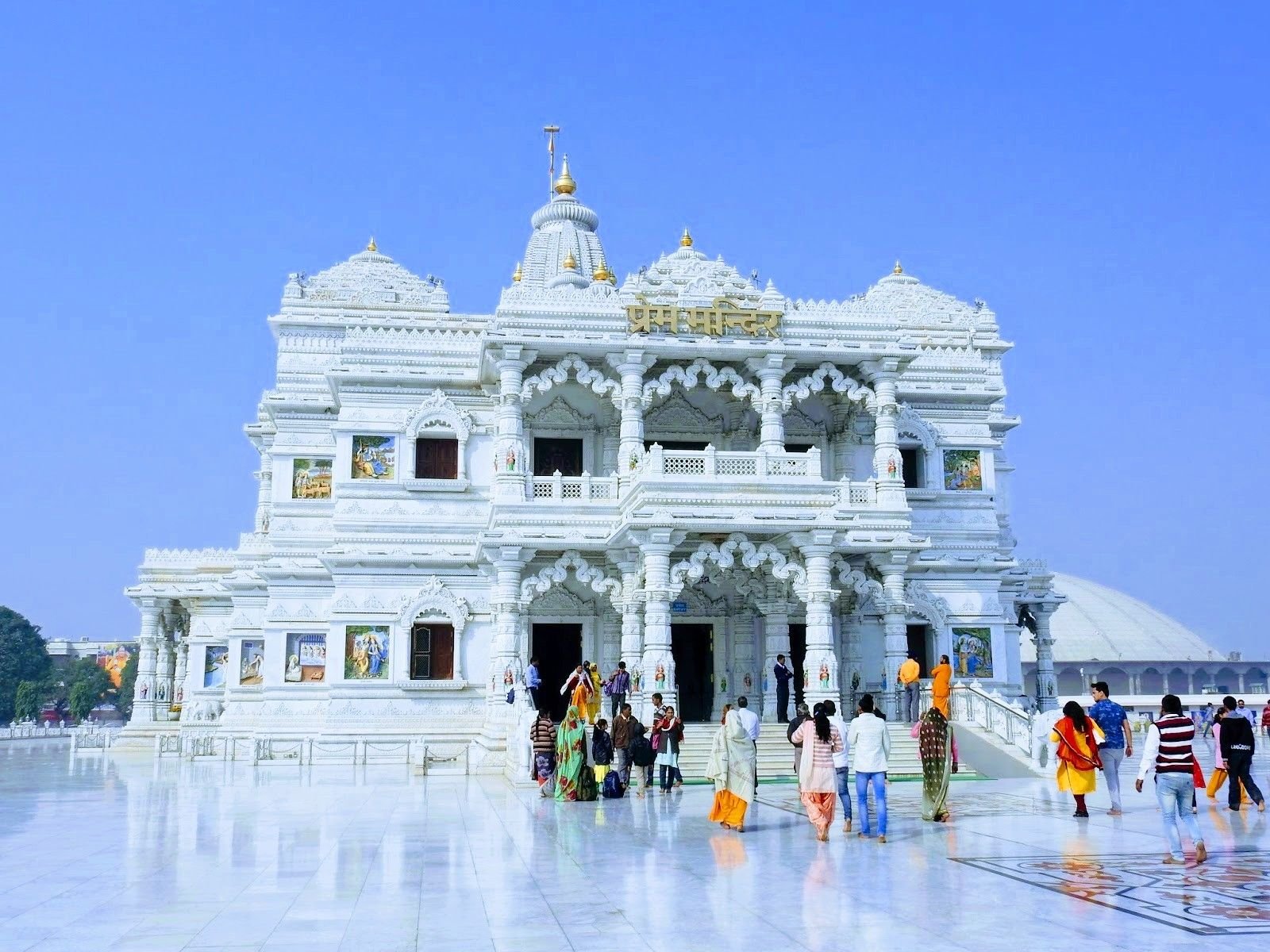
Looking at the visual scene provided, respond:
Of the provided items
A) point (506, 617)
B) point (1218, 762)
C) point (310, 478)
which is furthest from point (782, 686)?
point (310, 478)

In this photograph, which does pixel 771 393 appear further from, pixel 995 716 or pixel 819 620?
pixel 995 716

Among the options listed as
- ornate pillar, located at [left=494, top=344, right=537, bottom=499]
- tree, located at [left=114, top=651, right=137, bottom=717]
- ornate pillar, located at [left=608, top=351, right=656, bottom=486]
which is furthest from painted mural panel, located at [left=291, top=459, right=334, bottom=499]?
tree, located at [left=114, top=651, right=137, bottom=717]

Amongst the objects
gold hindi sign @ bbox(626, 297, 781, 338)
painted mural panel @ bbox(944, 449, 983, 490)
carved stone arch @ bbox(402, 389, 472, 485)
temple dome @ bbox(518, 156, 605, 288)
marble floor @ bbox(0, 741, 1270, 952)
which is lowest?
marble floor @ bbox(0, 741, 1270, 952)

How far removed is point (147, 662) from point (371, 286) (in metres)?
15.9

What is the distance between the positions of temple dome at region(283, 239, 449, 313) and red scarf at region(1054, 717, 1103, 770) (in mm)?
24981

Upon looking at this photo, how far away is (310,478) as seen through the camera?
3481cm

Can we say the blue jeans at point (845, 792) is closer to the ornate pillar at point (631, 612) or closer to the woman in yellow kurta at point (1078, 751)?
the woman in yellow kurta at point (1078, 751)

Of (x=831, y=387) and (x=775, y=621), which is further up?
(x=831, y=387)

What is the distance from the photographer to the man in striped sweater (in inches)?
452

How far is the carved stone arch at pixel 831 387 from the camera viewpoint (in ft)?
100

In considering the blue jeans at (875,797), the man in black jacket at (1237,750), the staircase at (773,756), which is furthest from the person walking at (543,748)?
the man in black jacket at (1237,750)

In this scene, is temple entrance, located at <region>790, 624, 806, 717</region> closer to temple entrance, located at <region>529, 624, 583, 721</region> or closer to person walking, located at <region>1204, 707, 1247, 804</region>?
temple entrance, located at <region>529, 624, 583, 721</region>

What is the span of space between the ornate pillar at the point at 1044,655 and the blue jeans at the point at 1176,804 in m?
26.6

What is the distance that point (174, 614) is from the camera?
45000 mm
